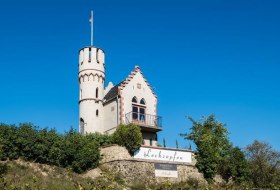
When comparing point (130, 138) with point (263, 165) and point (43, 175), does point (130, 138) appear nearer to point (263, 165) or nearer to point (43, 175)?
point (43, 175)

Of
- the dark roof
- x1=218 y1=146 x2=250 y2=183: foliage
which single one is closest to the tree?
x1=218 y1=146 x2=250 y2=183: foliage

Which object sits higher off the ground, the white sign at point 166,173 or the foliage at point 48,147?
the foliage at point 48,147

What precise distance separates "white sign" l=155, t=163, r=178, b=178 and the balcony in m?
6.10

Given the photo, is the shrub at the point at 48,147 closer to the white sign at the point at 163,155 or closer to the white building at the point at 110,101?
the white sign at the point at 163,155

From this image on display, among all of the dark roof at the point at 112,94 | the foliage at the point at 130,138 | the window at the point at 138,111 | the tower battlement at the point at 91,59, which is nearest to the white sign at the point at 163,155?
the foliage at the point at 130,138

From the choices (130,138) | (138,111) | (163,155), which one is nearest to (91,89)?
(138,111)

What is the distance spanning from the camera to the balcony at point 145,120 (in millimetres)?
43750

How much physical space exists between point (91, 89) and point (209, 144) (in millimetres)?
13044

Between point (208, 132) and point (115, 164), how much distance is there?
12.2 metres

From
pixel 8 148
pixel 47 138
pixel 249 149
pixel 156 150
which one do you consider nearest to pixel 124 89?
pixel 156 150

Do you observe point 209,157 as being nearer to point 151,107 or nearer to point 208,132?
point 208,132

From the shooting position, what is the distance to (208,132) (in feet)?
146

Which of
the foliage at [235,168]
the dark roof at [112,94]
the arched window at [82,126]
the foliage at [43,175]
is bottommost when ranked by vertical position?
the foliage at [43,175]

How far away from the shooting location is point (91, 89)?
4534 cm
